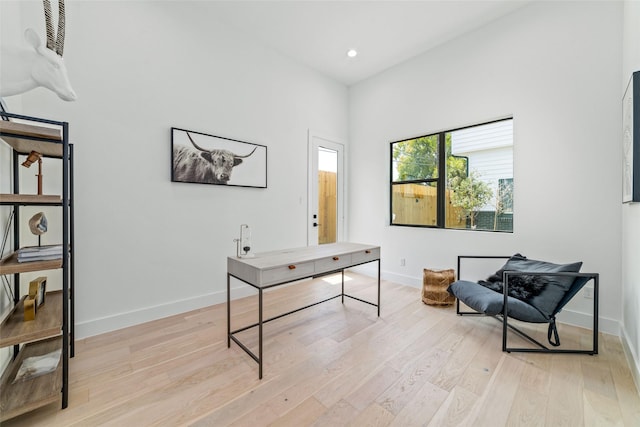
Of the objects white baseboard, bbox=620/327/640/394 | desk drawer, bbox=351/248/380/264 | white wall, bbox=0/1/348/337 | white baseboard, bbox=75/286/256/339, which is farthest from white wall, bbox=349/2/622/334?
white baseboard, bbox=75/286/256/339

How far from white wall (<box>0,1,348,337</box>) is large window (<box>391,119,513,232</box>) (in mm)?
1931

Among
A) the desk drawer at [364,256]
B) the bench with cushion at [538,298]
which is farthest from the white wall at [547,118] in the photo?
the desk drawer at [364,256]

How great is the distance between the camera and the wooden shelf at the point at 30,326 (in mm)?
1407

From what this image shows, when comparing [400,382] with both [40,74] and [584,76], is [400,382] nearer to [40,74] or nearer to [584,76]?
[40,74]

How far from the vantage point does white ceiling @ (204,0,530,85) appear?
9.73ft

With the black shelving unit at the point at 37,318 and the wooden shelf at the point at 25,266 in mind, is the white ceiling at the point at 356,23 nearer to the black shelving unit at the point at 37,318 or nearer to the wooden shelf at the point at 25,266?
the black shelving unit at the point at 37,318

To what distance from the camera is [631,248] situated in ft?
6.89

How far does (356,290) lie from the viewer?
3760 millimetres

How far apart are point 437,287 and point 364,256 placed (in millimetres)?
1114

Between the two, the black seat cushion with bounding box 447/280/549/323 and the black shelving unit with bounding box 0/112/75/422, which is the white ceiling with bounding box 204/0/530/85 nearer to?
the black shelving unit with bounding box 0/112/75/422

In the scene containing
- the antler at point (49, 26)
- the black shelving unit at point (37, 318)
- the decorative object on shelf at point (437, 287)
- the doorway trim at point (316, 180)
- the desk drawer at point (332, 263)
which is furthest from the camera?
the doorway trim at point (316, 180)

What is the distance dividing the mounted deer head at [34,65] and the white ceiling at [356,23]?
2.09 m

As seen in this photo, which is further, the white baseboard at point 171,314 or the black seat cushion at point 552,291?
the white baseboard at point 171,314

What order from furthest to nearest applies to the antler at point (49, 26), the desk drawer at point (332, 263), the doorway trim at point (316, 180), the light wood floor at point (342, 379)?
1. the doorway trim at point (316, 180)
2. the desk drawer at point (332, 263)
3. the light wood floor at point (342, 379)
4. the antler at point (49, 26)
